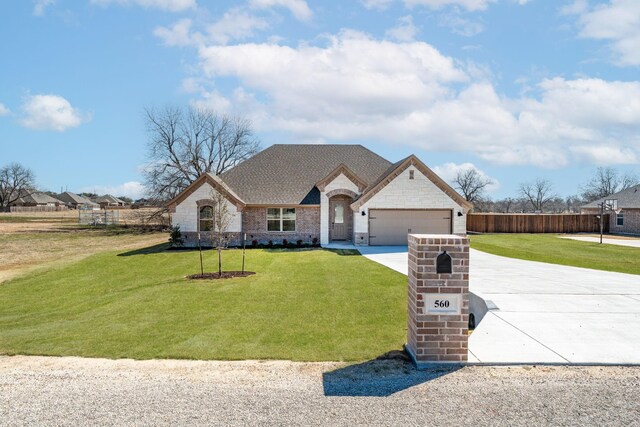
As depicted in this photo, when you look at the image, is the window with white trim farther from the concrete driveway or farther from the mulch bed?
the concrete driveway

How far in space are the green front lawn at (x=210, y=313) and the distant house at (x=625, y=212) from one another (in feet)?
115

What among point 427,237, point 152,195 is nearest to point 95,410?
point 427,237

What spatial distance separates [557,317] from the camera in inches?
380

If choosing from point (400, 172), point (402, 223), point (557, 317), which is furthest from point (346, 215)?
point (557, 317)

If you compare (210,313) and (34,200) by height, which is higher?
(34,200)

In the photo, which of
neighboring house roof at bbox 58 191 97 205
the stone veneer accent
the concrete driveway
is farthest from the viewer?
neighboring house roof at bbox 58 191 97 205

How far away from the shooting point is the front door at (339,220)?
91.6 ft

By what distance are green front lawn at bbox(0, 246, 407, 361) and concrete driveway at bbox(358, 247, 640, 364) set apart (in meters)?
1.99

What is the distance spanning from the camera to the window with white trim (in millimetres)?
27734

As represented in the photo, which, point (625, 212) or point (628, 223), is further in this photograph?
point (625, 212)

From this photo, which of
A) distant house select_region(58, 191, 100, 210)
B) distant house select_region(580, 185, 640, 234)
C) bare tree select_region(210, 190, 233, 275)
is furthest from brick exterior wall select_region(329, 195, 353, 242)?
distant house select_region(58, 191, 100, 210)

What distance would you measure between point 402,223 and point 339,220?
13.5ft

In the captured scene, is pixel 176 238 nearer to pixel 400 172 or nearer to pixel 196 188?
pixel 196 188

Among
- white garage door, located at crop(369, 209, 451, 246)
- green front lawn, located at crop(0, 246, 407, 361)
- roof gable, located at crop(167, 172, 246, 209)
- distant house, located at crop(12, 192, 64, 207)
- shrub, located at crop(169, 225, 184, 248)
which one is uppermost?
distant house, located at crop(12, 192, 64, 207)
